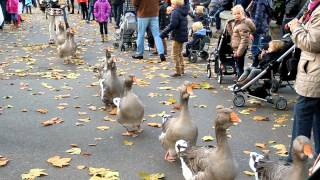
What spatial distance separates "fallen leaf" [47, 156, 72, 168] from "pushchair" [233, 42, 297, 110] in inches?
140

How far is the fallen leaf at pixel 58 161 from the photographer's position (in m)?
5.74

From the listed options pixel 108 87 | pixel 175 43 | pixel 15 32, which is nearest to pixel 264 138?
pixel 108 87

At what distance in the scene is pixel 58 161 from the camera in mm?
5832

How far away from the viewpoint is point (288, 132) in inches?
274

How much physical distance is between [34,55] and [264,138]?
30.4ft

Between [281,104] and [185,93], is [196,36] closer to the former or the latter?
[281,104]

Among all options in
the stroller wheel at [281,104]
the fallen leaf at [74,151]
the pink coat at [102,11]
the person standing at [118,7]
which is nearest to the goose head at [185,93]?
the fallen leaf at [74,151]

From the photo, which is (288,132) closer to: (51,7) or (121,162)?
(121,162)

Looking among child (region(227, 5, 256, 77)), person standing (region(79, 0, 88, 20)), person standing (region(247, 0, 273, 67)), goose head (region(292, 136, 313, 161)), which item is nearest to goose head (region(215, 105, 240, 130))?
goose head (region(292, 136, 313, 161))

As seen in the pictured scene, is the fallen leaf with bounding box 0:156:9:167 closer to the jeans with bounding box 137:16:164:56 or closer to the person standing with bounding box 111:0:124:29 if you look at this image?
the jeans with bounding box 137:16:164:56

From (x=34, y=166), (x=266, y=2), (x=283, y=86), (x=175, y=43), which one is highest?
(x=266, y=2)

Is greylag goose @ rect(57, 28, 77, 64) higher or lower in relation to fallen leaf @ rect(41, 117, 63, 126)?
higher

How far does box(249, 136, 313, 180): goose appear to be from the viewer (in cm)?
392

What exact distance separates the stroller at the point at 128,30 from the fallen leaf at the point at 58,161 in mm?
8577
